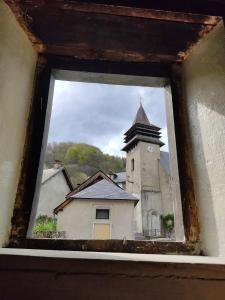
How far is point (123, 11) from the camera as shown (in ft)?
2.73

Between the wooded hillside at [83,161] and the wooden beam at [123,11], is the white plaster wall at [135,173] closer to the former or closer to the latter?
the wooded hillside at [83,161]

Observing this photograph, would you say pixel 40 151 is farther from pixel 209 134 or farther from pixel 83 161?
pixel 209 134

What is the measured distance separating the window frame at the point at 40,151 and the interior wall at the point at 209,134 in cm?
4

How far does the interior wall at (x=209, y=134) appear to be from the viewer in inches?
30.7

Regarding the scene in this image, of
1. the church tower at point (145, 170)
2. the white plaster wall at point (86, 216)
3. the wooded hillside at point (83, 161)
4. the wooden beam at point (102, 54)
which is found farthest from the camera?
the church tower at point (145, 170)

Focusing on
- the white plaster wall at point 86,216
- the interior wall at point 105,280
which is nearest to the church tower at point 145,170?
the white plaster wall at point 86,216

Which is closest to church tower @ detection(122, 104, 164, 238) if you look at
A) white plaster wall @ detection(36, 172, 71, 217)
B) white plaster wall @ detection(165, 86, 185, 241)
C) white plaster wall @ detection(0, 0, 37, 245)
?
white plaster wall @ detection(36, 172, 71, 217)

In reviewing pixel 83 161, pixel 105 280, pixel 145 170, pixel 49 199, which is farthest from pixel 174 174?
pixel 145 170

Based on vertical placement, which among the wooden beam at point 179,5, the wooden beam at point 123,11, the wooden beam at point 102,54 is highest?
the wooden beam at point 102,54

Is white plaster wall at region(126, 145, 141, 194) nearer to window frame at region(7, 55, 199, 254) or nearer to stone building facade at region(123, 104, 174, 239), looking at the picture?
stone building facade at region(123, 104, 174, 239)

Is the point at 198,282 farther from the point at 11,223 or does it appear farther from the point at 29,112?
the point at 29,112

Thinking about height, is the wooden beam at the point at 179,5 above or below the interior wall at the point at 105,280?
above

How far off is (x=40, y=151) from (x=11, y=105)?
0.73 feet

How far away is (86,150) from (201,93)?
0.82m
